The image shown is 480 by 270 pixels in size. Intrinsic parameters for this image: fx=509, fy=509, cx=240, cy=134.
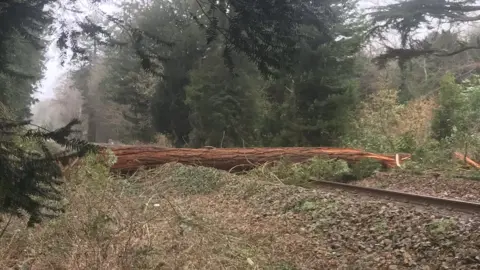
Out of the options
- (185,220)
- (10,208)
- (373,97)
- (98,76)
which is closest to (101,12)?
(10,208)

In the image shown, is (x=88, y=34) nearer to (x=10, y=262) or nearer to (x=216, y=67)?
(x=10, y=262)

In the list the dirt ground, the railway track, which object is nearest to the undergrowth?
the railway track

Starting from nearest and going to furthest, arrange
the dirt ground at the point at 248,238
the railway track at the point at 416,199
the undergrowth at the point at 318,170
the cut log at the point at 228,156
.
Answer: the dirt ground at the point at 248,238 < the railway track at the point at 416,199 < the undergrowth at the point at 318,170 < the cut log at the point at 228,156

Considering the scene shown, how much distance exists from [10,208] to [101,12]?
1.90 meters

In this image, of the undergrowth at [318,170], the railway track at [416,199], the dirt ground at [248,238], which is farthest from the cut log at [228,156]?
the dirt ground at [248,238]

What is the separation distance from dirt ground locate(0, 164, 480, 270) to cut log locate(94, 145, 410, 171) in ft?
20.1

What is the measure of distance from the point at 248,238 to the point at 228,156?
814 centimetres

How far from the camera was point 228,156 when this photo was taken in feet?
51.4

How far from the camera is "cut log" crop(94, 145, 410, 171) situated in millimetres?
15336

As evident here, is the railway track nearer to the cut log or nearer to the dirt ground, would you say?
the dirt ground

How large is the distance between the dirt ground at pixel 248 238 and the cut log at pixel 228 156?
6123 mm

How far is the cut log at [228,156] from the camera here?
604 inches

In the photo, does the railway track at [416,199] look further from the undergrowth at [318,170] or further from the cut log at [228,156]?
the cut log at [228,156]

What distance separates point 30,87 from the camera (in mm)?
35531
